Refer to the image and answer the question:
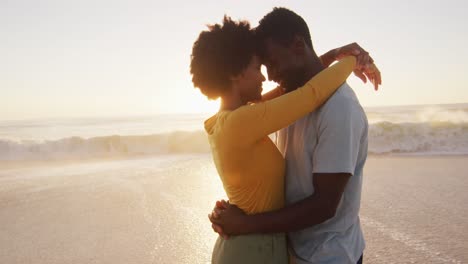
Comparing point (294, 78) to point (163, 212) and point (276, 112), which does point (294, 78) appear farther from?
point (163, 212)

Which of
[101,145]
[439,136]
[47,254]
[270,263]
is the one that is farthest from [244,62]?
[101,145]

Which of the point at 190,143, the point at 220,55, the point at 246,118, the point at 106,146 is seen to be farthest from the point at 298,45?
the point at 106,146

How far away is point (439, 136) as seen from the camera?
16.7m

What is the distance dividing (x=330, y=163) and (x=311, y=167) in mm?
166

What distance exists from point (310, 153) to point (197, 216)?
4832 millimetres

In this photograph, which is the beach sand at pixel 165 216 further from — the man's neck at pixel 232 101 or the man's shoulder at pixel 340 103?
the man's shoulder at pixel 340 103

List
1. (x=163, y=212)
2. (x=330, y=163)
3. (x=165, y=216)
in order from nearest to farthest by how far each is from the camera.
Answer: (x=330, y=163)
(x=165, y=216)
(x=163, y=212)

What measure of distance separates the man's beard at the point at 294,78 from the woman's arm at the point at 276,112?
10.3 inches

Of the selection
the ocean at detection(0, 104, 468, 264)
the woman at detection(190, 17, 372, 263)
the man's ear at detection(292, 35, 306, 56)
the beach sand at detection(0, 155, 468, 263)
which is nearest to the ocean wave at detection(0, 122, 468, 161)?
the ocean at detection(0, 104, 468, 264)

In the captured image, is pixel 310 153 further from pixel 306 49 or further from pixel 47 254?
pixel 47 254

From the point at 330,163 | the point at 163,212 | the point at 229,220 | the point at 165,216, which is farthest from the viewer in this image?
the point at 163,212

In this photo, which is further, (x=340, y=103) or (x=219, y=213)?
(x=219, y=213)

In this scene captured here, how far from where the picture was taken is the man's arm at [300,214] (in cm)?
192

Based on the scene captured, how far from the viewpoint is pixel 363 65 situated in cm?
248
